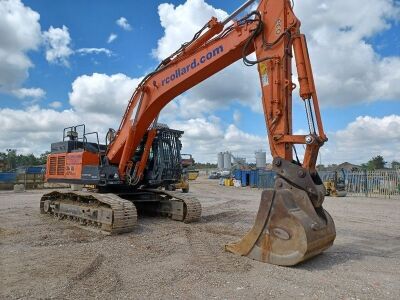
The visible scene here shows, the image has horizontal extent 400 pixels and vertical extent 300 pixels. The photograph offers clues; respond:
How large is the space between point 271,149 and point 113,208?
166 inches

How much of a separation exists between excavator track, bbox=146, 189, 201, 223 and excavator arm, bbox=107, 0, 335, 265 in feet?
11.6

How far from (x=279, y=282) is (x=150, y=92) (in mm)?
6253

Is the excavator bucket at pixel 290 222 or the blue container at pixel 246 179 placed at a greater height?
the blue container at pixel 246 179

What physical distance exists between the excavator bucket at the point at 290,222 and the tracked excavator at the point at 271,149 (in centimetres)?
2

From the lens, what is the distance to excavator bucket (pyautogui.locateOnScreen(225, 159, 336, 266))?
609 cm

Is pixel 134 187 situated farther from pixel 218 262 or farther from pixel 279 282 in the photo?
pixel 279 282

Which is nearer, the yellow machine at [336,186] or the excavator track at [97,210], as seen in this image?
the excavator track at [97,210]

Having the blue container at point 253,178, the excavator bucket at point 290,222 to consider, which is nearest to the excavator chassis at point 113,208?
the excavator bucket at point 290,222

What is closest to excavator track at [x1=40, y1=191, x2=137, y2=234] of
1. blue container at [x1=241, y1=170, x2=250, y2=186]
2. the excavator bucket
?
the excavator bucket

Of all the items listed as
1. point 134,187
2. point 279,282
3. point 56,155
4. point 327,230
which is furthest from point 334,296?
point 56,155

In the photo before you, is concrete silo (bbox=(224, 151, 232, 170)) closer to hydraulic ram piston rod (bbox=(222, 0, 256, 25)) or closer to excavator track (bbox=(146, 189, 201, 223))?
excavator track (bbox=(146, 189, 201, 223))

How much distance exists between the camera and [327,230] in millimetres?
6586

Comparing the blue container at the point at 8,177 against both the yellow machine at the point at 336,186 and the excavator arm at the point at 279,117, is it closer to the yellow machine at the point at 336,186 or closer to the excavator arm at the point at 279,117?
the yellow machine at the point at 336,186

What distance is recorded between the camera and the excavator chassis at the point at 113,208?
368 inches
